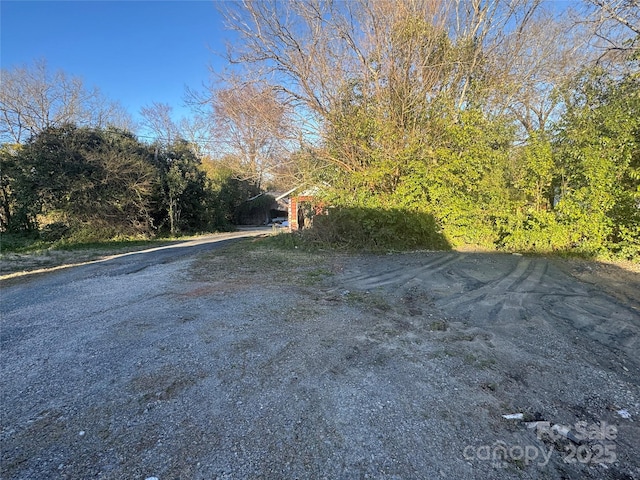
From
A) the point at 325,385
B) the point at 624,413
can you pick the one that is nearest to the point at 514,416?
the point at 624,413

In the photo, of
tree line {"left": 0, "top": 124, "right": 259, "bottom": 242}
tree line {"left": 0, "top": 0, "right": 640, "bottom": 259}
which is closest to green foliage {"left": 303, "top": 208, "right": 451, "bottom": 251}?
tree line {"left": 0, "top": 0, "right": 640, "bottom": 259}

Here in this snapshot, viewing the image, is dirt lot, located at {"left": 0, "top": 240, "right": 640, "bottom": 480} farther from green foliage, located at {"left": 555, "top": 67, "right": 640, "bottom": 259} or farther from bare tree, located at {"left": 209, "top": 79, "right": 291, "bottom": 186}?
bare tree, located at {"left": 209, "top": 79, "right": 291, "bottom": 186}

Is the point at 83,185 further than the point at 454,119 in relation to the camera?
Yes

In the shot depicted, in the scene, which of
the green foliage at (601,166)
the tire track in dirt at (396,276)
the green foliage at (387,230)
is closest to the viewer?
the tire track in dirt at (396,276)

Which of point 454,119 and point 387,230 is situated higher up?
point 454,119

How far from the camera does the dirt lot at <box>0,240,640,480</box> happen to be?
160 centimetres

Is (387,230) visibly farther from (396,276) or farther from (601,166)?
A: (601,166)

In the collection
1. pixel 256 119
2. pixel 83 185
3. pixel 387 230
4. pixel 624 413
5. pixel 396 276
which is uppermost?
pixel 256 119

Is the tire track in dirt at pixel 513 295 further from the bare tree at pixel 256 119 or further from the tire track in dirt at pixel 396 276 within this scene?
the bare tree at pixel 256 119

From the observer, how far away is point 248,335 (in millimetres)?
3131

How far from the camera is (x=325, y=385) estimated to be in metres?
2.24

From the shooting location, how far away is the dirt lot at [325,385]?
1597mm

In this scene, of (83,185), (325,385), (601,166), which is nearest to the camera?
(325,385)

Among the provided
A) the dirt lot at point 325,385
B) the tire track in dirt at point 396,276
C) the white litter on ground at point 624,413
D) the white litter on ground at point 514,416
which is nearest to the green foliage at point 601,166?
the dirt lot at point 325,385
